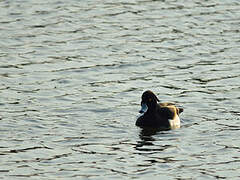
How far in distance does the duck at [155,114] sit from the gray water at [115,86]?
0.30m

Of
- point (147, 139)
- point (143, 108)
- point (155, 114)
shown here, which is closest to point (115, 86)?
point (155, 114)

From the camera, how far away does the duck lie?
2022 cm

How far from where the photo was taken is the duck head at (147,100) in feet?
67.5

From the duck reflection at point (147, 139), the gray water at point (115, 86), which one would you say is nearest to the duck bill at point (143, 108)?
the gray water at point (115, 86)

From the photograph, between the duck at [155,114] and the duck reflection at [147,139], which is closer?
the duck reflection at [147,139]

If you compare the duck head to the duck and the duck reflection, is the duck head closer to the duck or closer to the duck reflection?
the duck

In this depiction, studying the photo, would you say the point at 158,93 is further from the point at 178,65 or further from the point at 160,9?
the point at 160,9

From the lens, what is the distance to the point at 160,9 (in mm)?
30484

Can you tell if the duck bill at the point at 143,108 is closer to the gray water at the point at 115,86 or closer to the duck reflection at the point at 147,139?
the gray water at the point at 115,86

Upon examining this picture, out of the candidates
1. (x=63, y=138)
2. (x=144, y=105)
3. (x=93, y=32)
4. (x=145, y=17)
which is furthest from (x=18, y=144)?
(x=145, y=17)

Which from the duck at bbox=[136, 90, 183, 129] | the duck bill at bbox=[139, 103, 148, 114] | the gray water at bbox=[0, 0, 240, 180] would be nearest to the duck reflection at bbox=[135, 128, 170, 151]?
the gray water at bbox=[0, 0, 240, 180]

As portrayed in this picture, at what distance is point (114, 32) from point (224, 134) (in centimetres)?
964

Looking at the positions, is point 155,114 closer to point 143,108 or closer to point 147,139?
point 143,108

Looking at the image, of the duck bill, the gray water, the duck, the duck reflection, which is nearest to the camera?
the gray water
